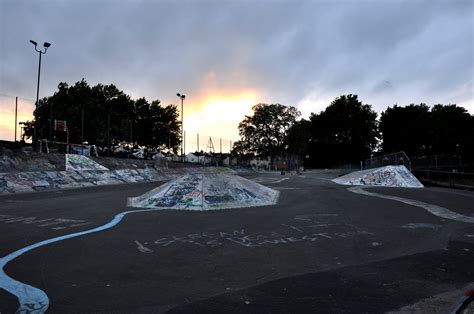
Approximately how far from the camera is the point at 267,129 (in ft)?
305

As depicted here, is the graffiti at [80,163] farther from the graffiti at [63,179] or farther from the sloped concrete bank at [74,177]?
the graffiti at [63,179]

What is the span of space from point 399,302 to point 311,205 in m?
9.74

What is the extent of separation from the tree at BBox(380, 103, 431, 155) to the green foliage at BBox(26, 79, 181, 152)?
41329mm

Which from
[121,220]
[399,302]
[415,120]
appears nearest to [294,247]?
[399,302]

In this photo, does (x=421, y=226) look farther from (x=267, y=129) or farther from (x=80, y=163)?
(x=267, y=129)

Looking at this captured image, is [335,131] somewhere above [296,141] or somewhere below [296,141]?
above

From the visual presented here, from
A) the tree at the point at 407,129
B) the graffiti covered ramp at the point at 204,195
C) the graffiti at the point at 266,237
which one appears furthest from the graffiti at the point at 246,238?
the tree at the point at 407,129

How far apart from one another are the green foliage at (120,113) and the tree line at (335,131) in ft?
74.8

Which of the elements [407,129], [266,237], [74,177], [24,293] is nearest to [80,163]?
[74,177]

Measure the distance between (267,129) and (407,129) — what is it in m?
34.3

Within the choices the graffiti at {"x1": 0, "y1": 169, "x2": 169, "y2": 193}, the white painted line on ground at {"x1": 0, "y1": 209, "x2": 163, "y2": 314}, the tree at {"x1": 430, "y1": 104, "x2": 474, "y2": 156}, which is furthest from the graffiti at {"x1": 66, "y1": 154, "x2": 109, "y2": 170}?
the tree at {"x1": 430, "y1": 104, "x2": 474, "y2": 156}

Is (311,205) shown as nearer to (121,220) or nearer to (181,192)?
(181,192)

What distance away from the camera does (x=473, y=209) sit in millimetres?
12477

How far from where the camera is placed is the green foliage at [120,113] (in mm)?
51094
